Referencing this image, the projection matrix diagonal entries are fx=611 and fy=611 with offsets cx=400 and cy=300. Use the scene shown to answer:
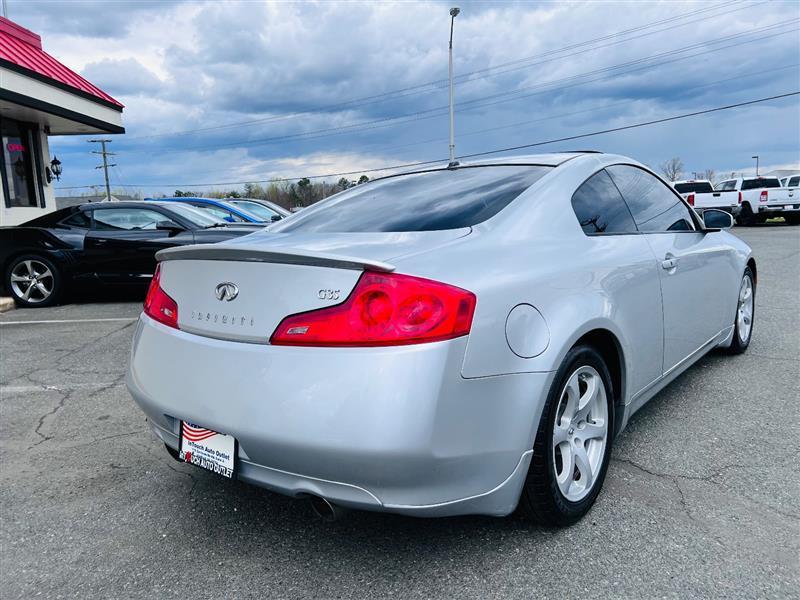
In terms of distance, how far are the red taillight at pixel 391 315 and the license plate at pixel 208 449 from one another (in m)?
0.48

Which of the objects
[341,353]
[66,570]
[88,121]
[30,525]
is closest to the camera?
[341,353]

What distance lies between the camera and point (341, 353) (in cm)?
193

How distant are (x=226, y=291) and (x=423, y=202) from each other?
1.03 metres

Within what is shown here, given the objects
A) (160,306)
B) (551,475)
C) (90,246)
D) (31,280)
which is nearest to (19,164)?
(31,280)

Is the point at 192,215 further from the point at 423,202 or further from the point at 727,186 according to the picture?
the point at 727,186

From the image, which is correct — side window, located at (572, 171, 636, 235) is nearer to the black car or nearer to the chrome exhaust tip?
the chrome exhaust tip

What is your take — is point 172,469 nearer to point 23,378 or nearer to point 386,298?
point 386,298

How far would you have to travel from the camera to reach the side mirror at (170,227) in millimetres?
8227

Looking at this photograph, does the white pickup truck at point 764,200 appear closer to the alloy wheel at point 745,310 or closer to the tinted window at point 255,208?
the tinted window at point 255,208

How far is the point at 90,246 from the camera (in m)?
8.43

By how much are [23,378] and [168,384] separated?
3380 millimetres

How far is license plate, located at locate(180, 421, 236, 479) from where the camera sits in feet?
7.07

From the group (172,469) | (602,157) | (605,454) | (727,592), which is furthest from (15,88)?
(727,592)

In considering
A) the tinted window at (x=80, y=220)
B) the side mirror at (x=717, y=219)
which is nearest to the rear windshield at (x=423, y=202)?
the side mirror at (x=717, y=219)
